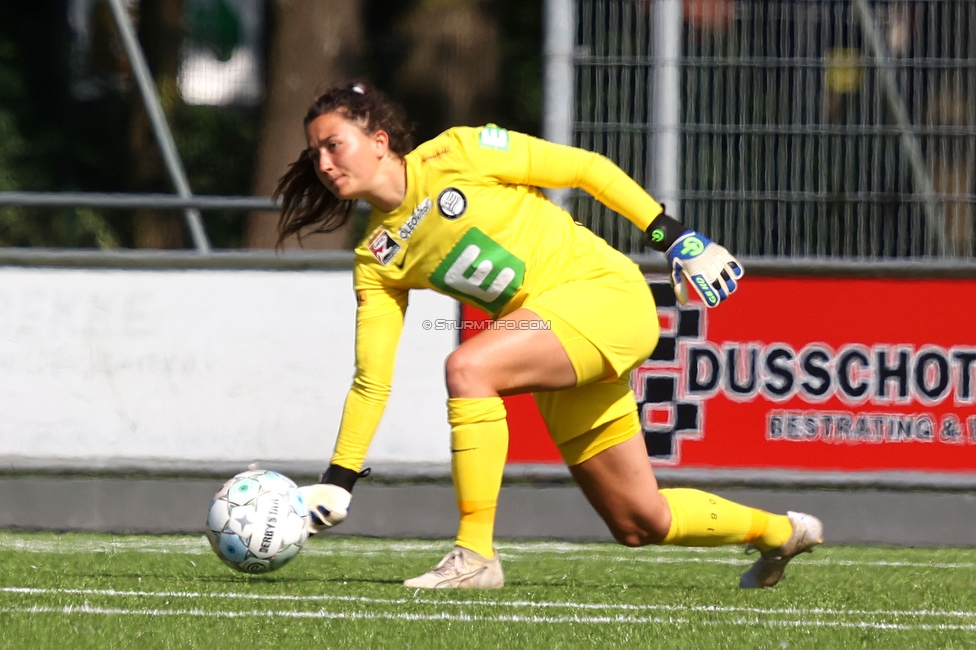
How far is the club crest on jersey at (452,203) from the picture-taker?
5480 millimetres

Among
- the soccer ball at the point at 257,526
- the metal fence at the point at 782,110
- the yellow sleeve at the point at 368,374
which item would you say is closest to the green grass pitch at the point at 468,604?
the soccer ball at the point at 257,526

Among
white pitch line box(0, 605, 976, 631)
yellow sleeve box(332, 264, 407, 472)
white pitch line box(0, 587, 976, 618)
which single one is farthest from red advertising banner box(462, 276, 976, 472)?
white pitch line box(0, 605, 976, 631)

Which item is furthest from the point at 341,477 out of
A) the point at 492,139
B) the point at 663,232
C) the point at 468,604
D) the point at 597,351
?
the point at 663,232

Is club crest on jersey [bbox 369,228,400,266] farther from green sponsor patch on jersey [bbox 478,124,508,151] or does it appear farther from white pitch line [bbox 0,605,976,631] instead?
white pitch line [bbox 0,605,976,631]

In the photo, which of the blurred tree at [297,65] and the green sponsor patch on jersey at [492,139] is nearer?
the green sponsor patch on jersey at [492,139]

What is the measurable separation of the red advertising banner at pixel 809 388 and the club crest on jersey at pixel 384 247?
2.66 metres

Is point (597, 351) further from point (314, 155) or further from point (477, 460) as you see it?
point (314, 155)

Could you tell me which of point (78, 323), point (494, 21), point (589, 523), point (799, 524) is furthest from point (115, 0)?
point (494, 21)

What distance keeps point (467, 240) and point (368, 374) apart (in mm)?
553

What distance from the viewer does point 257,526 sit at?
524cm

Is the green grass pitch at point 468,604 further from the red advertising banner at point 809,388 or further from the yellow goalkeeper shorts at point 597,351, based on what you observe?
the red advertising banner at point 809,388

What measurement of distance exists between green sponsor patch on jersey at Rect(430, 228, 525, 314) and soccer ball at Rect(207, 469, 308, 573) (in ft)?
2.89

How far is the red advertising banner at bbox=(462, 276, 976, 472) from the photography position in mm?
8148

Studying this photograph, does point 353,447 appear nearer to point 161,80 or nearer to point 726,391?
point 726,391
